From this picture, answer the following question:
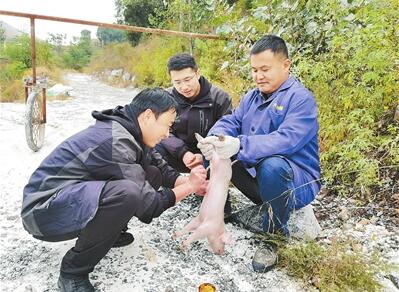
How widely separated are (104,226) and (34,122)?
111 inches

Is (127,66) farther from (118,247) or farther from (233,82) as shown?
(118,247)

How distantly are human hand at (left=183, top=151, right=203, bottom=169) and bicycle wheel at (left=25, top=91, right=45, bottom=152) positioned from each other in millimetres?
2015

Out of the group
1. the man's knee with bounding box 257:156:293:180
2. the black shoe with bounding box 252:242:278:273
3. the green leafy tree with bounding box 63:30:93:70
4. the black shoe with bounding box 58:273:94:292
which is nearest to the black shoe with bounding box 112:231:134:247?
the black shoe with bounding box 58:273:94:292

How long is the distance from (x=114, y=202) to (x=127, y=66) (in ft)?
55.0

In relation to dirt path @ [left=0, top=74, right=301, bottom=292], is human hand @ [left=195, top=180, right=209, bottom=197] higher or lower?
higher

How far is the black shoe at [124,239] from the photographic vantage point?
228 centimetres

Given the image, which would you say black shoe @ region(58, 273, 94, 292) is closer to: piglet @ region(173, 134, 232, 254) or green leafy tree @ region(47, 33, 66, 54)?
piglet @ region(173, 134, 232, 254)

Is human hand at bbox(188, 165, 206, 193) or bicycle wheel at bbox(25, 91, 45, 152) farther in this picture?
bicycle wheel at bbox(25, 91, 45, 152)

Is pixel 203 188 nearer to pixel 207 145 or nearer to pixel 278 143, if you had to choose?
pixel 207 145

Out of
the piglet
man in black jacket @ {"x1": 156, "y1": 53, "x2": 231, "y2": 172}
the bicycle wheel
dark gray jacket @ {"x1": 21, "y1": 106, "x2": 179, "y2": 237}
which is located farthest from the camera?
the bicycle wheel

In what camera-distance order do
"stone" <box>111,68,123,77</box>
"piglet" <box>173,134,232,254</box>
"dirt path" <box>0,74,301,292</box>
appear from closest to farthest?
"dirt path" <box>0,74,301,292</box>, "piglet" <box>173,134,232,254</box>, "stone" <box>111,68,123,77</box>

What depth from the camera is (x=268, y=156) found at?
2131 millimetres

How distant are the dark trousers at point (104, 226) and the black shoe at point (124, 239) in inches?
18.9

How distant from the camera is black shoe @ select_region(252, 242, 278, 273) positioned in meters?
2.09
